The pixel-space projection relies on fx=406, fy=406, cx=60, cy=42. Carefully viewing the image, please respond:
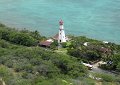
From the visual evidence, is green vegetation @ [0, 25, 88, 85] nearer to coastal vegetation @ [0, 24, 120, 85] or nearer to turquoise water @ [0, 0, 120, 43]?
coastal vegetation @ [0, 24, 120, 85]

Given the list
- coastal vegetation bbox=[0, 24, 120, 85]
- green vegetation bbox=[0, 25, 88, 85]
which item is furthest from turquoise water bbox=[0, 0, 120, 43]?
green vegetation bbox=[0, 25, 88, 85]

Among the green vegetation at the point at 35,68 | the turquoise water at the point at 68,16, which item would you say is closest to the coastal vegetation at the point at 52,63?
the green vegetation at the point at 35,68

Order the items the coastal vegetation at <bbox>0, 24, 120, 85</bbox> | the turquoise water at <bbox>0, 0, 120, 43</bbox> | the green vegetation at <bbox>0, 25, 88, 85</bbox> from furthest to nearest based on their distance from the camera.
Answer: the turquoise water at <bbox>0, 0, 120, 43</bbox> → the coastal vegetation at <bbox>0, 24, 120, 85</bbox> → the green vegetation at <bbox>0, 25, 88, 85</bbox>

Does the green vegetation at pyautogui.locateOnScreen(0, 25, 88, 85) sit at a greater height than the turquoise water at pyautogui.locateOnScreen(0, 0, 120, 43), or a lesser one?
lesser

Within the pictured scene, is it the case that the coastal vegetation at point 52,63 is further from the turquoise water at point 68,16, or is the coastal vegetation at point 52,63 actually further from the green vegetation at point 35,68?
the turquoise water at point 68,16

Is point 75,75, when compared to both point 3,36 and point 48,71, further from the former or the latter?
point 3,36

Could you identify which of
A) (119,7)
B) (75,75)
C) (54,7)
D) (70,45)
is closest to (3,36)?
(70,45)

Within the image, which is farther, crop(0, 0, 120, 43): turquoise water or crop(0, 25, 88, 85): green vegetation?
crop(0, 0, 120, 43): turquoise water
